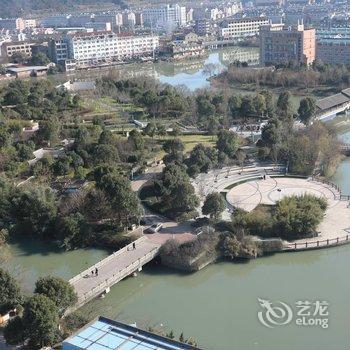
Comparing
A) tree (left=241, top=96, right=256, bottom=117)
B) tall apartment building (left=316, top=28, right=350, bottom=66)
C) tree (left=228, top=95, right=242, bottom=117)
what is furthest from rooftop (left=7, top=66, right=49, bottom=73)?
tree (left=241, top=96, right=256, bottom=117)

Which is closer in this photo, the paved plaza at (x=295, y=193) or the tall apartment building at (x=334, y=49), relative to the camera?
the paved plaza at (x=295, y=193)

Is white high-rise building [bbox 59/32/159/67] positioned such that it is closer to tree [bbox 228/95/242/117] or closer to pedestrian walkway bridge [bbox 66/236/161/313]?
tree [bbox 228/95/242/117]

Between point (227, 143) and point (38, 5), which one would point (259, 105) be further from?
point (38, 5)

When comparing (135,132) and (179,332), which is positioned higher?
(135,132)

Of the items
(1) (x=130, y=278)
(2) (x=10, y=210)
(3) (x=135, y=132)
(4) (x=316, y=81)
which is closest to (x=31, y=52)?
(4) (x=316, y=81)

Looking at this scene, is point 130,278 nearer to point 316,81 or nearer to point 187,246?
point 187,246

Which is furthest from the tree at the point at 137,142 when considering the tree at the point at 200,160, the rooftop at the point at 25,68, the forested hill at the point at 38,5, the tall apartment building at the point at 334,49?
the forested hill at the point at 38,5

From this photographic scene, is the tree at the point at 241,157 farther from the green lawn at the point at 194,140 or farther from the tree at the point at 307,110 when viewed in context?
the tree at the point at 307,110
